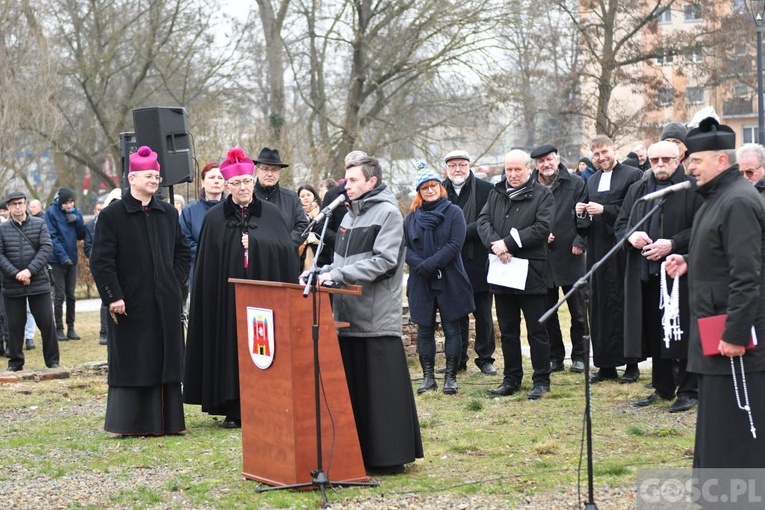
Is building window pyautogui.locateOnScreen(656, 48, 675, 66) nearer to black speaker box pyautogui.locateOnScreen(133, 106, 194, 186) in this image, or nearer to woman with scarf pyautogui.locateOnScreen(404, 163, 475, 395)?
black speaker box pyautogui.locateOnScreen(133, 106, 194, 186)

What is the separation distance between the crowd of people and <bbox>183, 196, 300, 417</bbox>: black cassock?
12 millimetres

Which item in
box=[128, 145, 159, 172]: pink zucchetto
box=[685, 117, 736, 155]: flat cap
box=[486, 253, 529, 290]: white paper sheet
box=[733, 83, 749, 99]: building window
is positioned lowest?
box=[486, 253, 529, 290]: white paper sheet

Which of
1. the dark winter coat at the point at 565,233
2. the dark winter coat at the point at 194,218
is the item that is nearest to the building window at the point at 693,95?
the dark winter coat at the point at 565,233

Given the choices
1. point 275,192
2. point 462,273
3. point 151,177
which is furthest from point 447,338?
point 151,177

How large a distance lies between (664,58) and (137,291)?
91.8ft

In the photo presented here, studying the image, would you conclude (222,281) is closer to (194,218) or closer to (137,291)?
(137,291)

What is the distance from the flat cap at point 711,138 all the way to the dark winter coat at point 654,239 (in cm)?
255

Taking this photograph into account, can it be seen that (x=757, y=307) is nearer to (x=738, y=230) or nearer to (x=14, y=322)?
(x=738, y=230)

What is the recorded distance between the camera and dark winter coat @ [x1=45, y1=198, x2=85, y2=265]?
16312 millimetres

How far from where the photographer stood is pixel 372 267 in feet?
22.7

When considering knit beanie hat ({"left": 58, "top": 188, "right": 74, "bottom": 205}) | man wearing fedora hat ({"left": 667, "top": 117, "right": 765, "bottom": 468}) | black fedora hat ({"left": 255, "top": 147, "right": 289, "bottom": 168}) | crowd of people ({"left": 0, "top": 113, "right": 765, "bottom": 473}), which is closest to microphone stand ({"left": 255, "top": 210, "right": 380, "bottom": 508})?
crowd of people ({"left": 0, "top": 113, "right": 765, "bottom": 473})

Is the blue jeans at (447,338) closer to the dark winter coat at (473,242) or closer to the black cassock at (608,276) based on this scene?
the dark winter coat at (473,242)

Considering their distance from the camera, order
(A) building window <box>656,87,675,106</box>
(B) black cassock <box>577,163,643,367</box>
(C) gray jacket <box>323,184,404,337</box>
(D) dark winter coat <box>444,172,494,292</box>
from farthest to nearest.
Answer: (A) building window <box>656,87,675,106</box> → (D) dark winter coat <box>444,172,494,292</box> → (B) black cassock <box>577,163,643,367</box> → (C) gray jacket <box>323,184,404,337</box>

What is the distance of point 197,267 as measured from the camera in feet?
29.8
